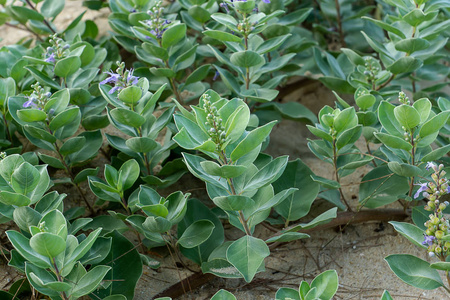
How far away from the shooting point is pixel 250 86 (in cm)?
231

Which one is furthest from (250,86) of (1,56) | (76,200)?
(1,56)

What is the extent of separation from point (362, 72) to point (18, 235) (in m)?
1.51

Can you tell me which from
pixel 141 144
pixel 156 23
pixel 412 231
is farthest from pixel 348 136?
pixel 156 23

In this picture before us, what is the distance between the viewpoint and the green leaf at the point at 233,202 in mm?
1592

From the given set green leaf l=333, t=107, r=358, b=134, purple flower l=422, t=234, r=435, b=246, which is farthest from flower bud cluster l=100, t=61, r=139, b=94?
purple flower l=422, t=234, r=435, b=246

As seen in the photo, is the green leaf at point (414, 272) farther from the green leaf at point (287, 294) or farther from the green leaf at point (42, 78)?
the green leaf at point (42, 78)

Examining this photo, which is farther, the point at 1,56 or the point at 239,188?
the point at 1,56

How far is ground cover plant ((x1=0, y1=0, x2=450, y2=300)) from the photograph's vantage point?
1602 mm

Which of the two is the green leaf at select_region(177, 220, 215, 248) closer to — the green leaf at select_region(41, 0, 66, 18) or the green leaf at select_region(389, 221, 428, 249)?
the green leaf at select_region(389, 221, 428, 249)

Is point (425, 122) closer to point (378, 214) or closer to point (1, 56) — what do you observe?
point (378, 214)

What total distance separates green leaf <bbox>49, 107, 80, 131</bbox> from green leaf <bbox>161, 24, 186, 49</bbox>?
47 centimetres

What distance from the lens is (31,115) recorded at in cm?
187

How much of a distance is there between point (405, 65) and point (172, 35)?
3.12ft

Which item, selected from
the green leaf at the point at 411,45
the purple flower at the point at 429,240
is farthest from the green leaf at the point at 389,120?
the green leaf at the point at 411,45
